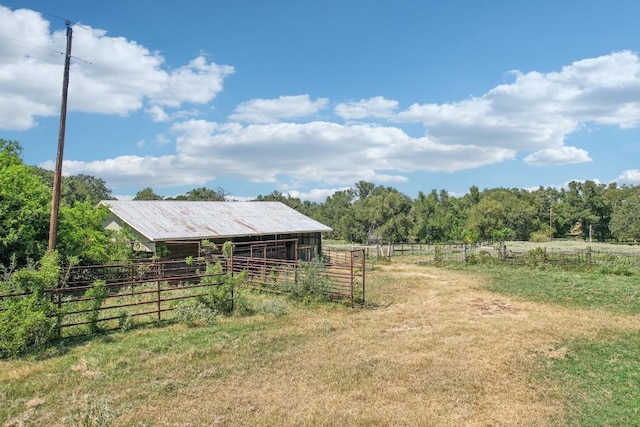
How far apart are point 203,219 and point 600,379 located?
2195 centimetres

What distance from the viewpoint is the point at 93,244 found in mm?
18859

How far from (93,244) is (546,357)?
1794cm

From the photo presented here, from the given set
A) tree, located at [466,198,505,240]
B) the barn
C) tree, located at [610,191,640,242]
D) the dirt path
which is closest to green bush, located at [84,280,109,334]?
the dirt path

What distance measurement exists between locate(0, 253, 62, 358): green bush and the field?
21.0 inches

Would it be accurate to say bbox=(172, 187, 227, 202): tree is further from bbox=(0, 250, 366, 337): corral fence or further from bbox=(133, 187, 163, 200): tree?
bbox=(0, 250, 366, 337): corral fence

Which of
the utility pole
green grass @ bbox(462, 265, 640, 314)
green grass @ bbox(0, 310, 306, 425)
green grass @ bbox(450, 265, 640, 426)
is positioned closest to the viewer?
green grass @ bbox(450, 265, 640, 426)

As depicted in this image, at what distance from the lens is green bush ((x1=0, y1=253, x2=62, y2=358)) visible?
870 cm

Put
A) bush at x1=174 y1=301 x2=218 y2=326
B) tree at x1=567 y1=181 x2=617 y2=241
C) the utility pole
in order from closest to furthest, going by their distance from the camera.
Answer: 1. bush at x1=174 y1=301 x2=218 y2=326
2. the utility pole
3. tree at x1=567 y1=181 x2=617 y2=241

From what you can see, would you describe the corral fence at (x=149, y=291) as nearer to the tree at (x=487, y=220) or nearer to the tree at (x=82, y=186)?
the tree at (x=82, y=186)

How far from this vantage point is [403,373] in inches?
303

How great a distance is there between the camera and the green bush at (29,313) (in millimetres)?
8695

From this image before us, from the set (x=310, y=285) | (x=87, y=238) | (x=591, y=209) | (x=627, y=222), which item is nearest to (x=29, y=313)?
(x=310, y=285)

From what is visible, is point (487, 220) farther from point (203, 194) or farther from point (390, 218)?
point (203, 194)

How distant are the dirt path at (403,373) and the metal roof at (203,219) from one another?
12042 millimetres
